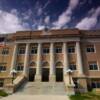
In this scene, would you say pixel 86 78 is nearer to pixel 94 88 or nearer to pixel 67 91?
pixel 94 88

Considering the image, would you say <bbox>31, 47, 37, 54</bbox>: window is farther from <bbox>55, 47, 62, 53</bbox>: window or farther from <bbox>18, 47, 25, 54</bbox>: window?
<bbox>55, 47, 62, 53</bbox>: window

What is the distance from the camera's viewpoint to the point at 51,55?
1266 inches

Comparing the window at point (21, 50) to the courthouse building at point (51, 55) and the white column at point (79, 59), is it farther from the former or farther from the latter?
the white column at point (79, 59)

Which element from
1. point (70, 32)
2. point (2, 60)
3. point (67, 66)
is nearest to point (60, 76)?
point (67, 66)

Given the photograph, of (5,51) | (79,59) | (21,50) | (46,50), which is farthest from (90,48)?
(5,51)

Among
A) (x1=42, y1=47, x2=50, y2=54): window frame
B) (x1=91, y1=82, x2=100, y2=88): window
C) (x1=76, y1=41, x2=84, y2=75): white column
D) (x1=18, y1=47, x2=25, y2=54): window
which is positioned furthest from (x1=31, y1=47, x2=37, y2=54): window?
(x1=91, y1=82, x2=100, y2=88): window

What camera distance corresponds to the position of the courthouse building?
30688 mm

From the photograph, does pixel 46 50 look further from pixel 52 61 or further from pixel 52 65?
pixel 52 65

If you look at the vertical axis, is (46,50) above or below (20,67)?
above

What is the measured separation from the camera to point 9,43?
34969 millimetres

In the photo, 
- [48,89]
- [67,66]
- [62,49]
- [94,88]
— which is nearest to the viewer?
[48,89]

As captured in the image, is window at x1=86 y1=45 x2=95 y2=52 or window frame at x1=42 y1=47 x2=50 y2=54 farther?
window frame at x1=42 y1=47 x2=50 y2=54

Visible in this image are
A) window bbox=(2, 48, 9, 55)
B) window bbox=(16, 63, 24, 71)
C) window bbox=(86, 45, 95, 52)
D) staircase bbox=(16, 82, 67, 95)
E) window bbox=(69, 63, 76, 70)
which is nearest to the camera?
staircase bbox=(16, 82, 67, 95)

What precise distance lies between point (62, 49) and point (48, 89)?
Answer: 37.8 feet
